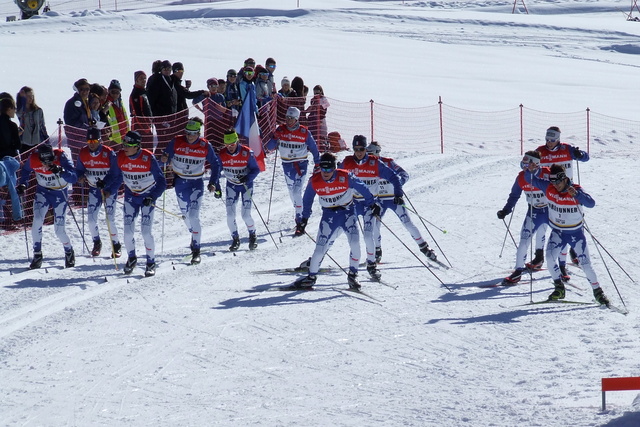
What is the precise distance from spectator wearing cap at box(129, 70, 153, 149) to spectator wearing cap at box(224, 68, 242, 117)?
6.11ft

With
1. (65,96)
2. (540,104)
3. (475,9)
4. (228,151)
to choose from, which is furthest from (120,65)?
(475,9)

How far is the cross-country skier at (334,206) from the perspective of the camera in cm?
1221

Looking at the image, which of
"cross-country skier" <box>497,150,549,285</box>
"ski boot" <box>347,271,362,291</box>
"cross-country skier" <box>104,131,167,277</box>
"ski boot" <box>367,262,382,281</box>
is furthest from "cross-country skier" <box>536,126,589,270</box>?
"cross-country skier" <box>104,131,167,277</box>

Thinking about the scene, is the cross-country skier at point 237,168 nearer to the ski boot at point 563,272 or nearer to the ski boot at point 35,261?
the ski boot at point 35,261

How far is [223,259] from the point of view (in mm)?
14312

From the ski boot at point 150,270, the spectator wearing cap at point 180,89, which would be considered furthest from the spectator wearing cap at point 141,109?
the ski boot at point 150,270

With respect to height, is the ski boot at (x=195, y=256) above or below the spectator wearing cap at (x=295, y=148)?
below

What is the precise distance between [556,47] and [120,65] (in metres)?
17.3

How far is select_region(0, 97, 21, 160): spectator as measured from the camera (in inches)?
569

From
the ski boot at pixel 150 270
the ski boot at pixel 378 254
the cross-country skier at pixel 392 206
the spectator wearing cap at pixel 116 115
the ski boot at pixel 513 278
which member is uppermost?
the spectator wearing cap at pixel 116 115

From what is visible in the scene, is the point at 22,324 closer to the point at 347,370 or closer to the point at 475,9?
the point at 347,370

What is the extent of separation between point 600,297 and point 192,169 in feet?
18.9

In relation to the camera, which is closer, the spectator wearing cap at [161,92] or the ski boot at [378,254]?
the ski boot at [378,254]

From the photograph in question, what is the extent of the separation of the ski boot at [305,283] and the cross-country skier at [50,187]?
3235 mm
